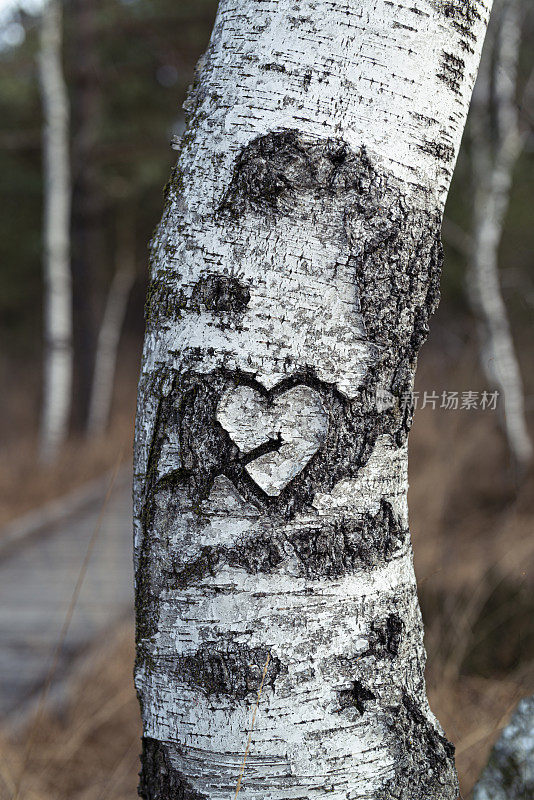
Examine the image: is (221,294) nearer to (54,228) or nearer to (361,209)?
(361,209)

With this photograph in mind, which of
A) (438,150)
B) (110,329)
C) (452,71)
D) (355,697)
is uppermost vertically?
(110,329)

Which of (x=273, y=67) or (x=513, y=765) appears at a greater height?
(x=273, y=67)

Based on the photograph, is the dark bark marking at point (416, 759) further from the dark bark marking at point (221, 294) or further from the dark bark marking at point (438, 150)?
the dark bark marking at point (438, 150)

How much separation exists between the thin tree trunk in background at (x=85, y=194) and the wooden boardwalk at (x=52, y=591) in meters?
2.93

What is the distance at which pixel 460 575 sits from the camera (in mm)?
3648

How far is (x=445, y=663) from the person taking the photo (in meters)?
2.60

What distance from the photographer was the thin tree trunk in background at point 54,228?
7.66 meters

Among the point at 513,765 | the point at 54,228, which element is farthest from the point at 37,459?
the point at 513,765

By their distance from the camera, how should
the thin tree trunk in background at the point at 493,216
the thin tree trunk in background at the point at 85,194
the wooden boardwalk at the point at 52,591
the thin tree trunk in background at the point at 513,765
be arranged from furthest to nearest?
the thin tree trunk in background at the point at 85,194 < the thin tree trunk in background at the point at 493,216 < the wooden boardwalk at the point at 52,591 < the thin tree trunk in background at the point at 513,765

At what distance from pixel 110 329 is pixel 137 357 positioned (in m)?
2.74

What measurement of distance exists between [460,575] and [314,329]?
3.18m

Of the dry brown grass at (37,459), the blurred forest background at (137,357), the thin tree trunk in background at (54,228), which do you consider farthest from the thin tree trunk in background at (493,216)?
the thin tree trunk in background at (54,228)

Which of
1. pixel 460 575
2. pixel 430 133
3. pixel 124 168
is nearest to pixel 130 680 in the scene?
pixel 460 575

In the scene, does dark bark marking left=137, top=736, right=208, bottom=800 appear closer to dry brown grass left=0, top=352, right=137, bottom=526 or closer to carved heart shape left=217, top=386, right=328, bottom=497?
carved heart shape left=217, top=386, right=328, bottom=497
